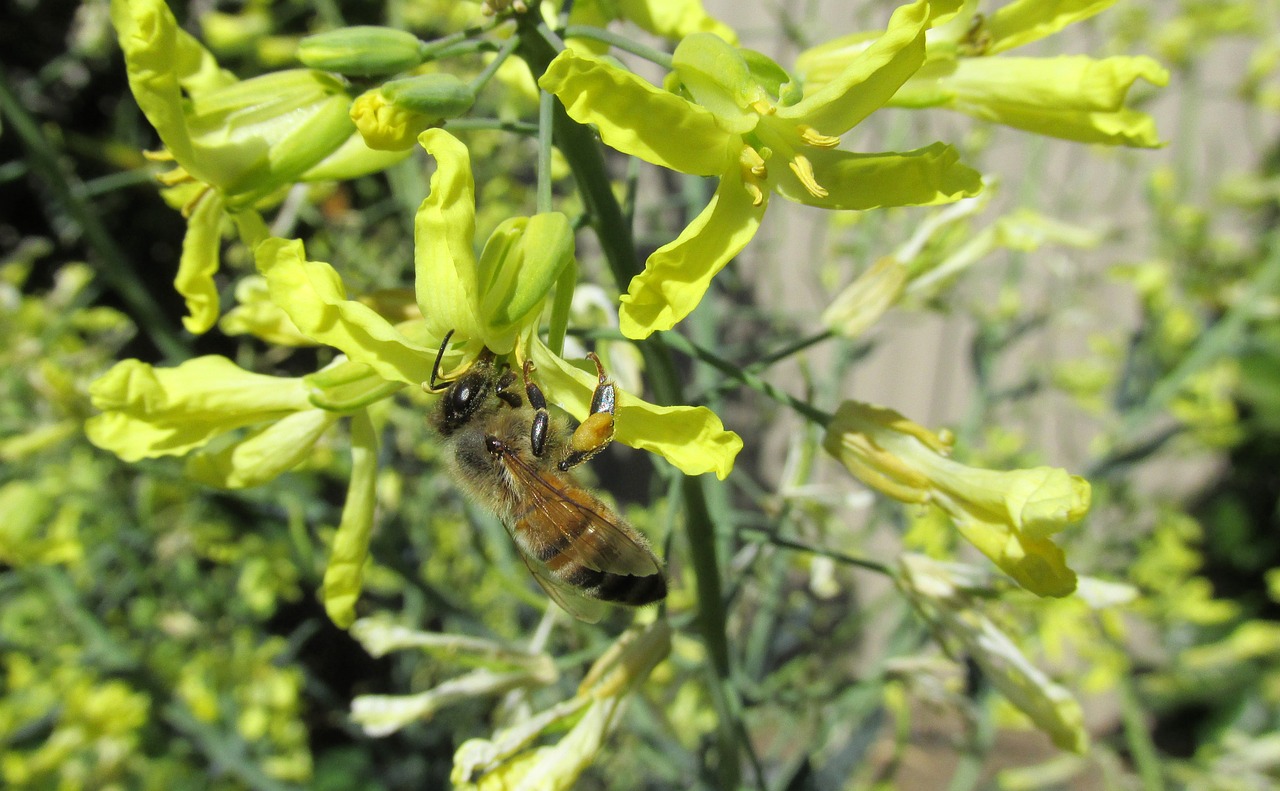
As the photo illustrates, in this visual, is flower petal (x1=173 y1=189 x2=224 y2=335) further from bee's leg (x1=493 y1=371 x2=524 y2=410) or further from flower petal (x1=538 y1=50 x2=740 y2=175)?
flower petal (x1=538 y1=50 x2=740 y2=175)

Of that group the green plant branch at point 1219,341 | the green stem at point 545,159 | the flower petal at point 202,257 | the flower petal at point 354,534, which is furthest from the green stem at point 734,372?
the green plant branch at point 1219,341

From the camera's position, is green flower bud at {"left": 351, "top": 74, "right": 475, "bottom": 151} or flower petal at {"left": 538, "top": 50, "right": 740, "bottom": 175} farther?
green flower bud at {"left": 351, "top": 74, "right": 475, "bottom": 151}

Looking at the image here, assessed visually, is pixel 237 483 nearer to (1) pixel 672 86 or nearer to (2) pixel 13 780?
(1) pixel 672 86

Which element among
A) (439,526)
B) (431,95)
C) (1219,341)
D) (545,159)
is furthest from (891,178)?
(439,526)

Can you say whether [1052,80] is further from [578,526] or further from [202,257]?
[202,257]

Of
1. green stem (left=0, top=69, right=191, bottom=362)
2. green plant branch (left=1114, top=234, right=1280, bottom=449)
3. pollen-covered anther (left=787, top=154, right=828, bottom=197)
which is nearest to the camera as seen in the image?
pollen-covered anther (left=787, top=154, right=828, bottom=197)

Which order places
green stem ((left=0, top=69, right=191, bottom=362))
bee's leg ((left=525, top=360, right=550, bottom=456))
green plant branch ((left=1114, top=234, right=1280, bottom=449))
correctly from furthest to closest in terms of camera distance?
green plant branch ((left=1114, top=234, right=1280, bottom=449)) → green stem ((left=0, top=69, right=191, bottom=362)) → bee's leg ((left=525, top=360, right=550, bottom=456))

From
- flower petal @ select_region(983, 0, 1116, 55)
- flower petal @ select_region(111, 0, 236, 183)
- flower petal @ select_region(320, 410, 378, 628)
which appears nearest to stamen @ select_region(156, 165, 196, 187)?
flower petal @ select_region(111, 0, 236, 183)

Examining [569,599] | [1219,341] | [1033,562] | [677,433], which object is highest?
[677,433]
